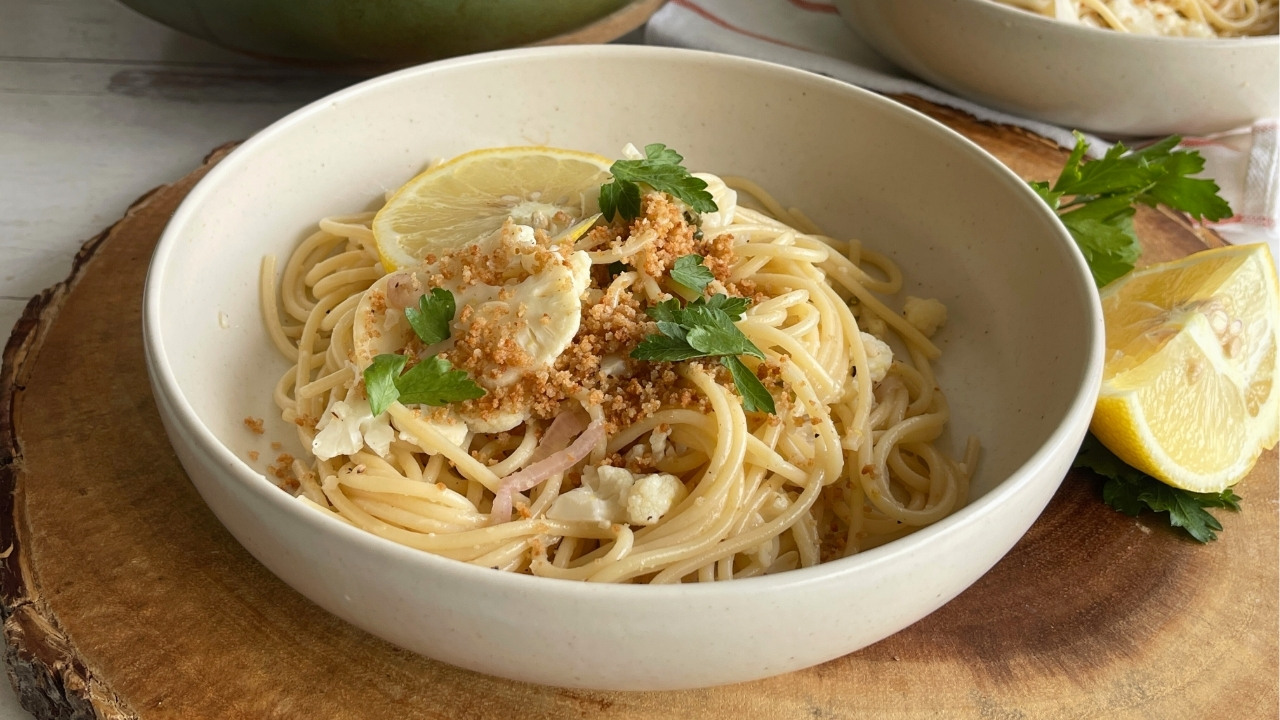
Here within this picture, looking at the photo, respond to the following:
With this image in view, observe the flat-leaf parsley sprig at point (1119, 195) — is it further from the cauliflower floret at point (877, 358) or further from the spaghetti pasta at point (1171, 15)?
the spaghetti pasta at point (1171, 15)

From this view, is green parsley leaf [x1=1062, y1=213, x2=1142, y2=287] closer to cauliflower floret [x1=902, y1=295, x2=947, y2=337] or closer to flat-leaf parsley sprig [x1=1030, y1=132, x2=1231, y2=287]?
flat-leaf parsley sprig [x1=1030, y1=132, x2=1231, y2=287]

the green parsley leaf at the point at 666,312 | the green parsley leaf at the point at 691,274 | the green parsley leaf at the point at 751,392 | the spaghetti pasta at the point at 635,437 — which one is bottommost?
the spaghetti pasta at the point at 635,437

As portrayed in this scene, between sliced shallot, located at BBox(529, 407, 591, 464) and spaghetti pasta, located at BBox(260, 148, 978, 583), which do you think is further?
sliced shallot, located at BBox(529, 407, 591, 464)

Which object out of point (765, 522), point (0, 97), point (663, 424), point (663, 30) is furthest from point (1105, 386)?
point (0, 97)

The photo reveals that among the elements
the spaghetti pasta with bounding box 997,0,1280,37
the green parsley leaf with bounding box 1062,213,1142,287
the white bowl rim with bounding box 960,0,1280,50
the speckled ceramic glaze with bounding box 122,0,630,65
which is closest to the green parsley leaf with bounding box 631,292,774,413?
the green parsley leaf with bounding box 1062,213,1142,287

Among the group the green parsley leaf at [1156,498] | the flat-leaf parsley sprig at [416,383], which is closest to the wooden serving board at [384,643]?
the green parsley leaf at [1156,498]

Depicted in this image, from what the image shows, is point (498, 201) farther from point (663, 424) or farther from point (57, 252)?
point (57, 252)

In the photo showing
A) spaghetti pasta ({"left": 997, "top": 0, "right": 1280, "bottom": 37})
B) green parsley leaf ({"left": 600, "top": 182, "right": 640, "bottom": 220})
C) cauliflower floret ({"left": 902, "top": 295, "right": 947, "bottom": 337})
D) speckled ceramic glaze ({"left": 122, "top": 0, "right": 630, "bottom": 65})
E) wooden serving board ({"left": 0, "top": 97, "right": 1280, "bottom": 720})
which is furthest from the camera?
spaghetti pasta ({"left": 997, "top": 0, "right": 1280, "bottom": 37})
